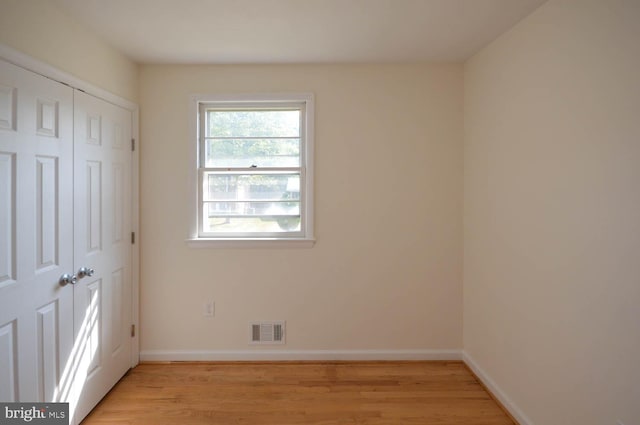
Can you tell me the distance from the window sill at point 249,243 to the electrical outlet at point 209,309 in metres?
0.49

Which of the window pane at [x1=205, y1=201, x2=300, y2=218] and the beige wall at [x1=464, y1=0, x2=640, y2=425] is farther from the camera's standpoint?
the window pane at [x1=205, y1=201, x2=300, y2=218]

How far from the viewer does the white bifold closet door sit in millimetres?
1756

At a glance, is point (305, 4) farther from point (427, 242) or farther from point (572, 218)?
point (427, 242)

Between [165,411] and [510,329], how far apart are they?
2.39 m

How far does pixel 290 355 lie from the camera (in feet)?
10.3

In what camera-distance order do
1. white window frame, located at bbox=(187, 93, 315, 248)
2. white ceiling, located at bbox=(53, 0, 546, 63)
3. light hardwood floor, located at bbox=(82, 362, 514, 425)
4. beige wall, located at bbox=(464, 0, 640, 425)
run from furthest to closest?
white window frame, located at bbox=(187, 93, 315, 248), light hardwood floor, located at bbox=(82, 362, 514, 425), white ceiling, located at bbox=(53, 0, 546, 63), beige wall, located at bbox=(464, 0, 640, 425)

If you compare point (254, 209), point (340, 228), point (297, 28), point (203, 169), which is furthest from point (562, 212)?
point (203, 169)

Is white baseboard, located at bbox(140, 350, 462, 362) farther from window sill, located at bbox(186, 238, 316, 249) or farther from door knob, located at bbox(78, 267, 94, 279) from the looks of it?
door knob, located at bbox(78, 267, 94, 279)

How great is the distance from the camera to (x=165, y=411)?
2.45 m

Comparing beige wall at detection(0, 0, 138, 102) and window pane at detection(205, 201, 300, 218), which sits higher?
beige wall at detection(0, 0, 138, 102)

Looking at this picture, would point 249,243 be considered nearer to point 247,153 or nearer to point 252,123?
point 247,153

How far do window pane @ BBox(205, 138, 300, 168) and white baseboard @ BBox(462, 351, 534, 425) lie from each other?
2.24m

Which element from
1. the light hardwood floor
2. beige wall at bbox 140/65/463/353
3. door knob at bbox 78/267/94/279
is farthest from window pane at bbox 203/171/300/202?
the light hardwood floor

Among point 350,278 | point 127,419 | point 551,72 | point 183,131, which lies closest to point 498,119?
point 551,72
